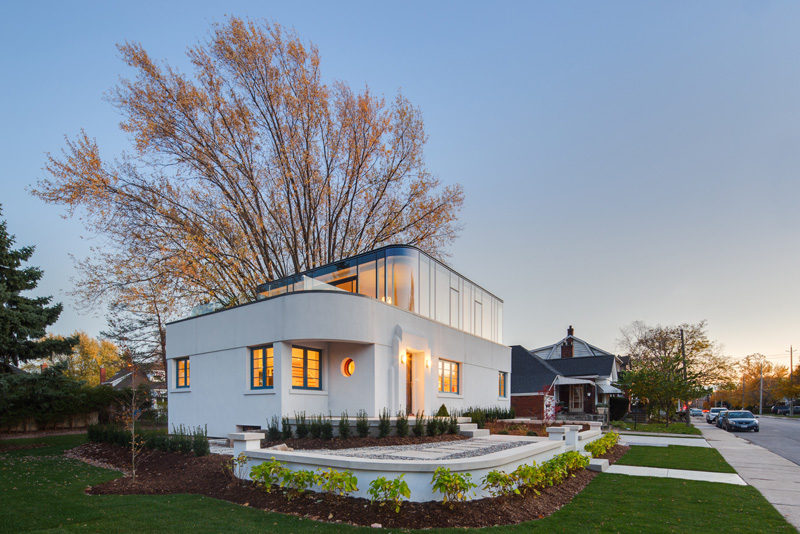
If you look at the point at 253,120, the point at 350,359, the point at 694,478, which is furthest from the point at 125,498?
the point at 253,120

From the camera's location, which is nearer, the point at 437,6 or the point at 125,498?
the point at 125,498

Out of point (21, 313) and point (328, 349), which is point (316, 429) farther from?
point (21, 313)

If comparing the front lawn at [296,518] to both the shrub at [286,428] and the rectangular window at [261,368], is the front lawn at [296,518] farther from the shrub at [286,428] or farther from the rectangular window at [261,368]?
the rectangular window at [261,368]

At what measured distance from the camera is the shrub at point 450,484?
6344mm

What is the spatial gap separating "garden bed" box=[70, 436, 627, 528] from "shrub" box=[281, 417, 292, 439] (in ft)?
7.28

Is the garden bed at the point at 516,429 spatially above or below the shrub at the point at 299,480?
below

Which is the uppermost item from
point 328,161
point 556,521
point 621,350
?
point 328,161

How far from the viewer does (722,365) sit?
43.1 meters

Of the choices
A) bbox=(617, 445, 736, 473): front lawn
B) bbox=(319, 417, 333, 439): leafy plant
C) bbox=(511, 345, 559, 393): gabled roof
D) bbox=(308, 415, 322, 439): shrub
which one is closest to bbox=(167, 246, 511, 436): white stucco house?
bbox=(308, 415, 322, 439): shrub

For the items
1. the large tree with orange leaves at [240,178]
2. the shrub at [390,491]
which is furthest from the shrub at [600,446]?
the large tree with orange leaves at [240,178]

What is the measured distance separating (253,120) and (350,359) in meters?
12.4

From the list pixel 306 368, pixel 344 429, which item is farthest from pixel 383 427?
pixel 306 368

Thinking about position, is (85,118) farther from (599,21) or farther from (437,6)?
(599,21)

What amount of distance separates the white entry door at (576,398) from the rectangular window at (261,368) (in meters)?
28.7
